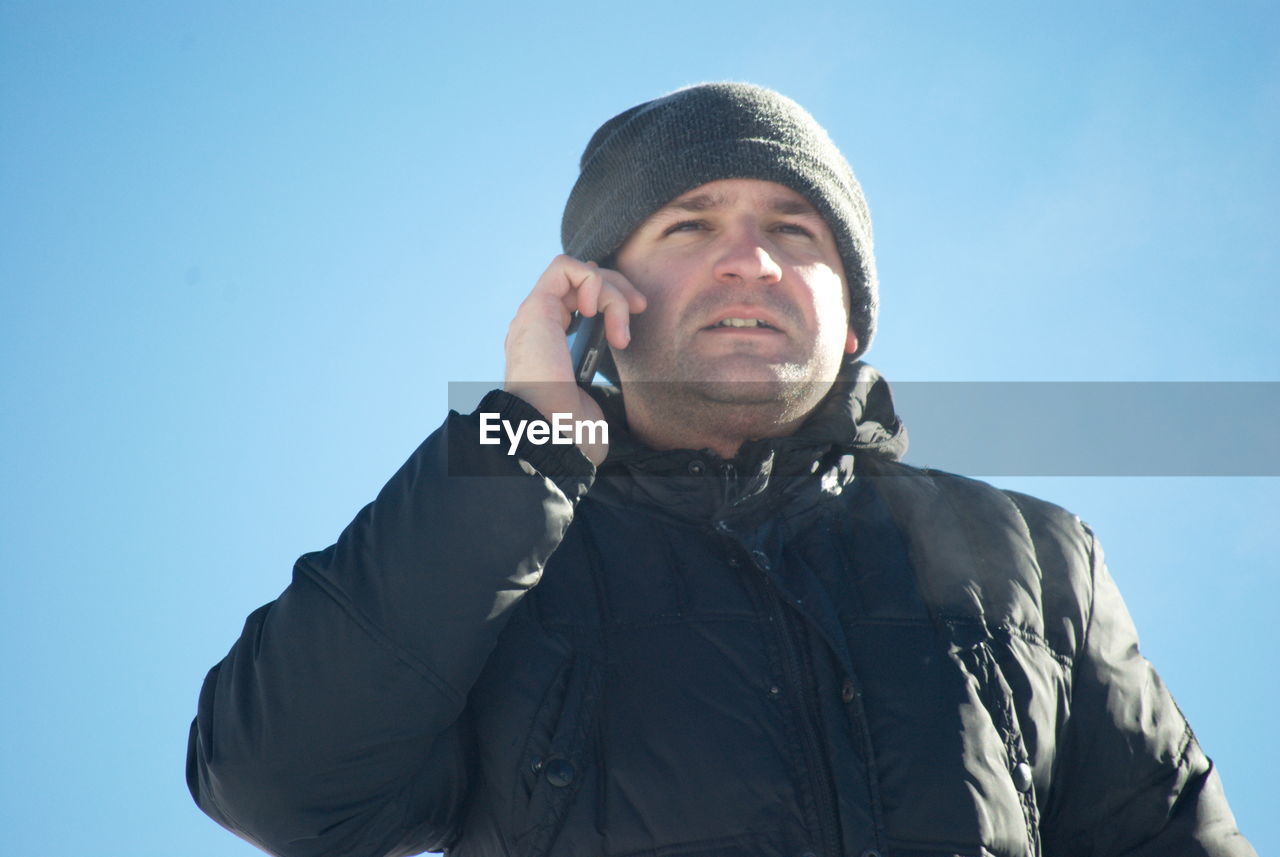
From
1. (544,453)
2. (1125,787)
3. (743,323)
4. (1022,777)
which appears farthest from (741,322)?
(1125,787)

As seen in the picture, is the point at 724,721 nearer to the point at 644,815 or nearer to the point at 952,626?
the point at 644,815

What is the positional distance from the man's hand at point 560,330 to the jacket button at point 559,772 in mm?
795

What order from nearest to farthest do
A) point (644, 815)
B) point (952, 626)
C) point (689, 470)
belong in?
point (644, 815)
point (952, 626)
point (689, 470)

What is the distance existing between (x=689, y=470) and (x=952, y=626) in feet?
2.68

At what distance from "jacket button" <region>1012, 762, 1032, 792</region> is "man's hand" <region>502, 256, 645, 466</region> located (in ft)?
4.02

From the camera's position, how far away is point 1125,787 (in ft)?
9.53

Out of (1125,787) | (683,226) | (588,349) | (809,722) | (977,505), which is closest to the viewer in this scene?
(809,722)

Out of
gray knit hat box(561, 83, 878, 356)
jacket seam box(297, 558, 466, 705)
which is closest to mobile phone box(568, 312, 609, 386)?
gray knit hat box(561, 83, 878, 356)

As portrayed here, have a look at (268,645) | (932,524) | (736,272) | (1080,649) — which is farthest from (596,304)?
(1080,649)

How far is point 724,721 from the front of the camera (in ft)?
8.52

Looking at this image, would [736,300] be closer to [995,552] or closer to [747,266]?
[747,266]

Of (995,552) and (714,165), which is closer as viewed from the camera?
(995,552)

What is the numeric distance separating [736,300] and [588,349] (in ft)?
1.52

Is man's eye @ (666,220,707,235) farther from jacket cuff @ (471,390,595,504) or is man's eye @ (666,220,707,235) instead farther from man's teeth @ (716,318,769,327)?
jacket cuff @ (471,390,595,504)
